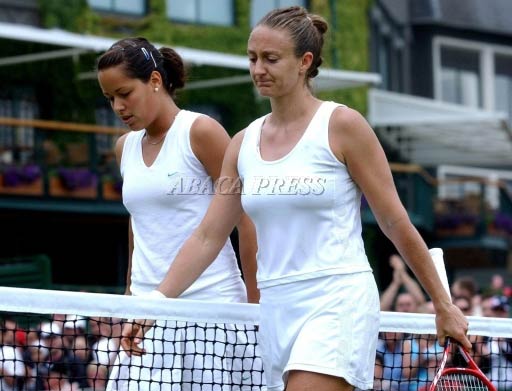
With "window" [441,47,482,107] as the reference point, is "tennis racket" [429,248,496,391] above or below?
below

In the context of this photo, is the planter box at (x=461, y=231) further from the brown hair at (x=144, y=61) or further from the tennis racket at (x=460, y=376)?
the tennis racket at (x=460, y=376)

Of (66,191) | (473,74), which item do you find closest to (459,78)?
(473,74)

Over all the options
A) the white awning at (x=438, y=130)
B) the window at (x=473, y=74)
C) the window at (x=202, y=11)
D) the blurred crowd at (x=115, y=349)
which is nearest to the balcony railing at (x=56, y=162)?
the window at (x=202, y=11)

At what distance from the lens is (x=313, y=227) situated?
15.8ft

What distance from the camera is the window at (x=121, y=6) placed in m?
25.4

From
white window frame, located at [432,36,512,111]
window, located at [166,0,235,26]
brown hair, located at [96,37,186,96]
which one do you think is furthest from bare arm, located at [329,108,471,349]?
white window frame, located at [432,36,512,111]

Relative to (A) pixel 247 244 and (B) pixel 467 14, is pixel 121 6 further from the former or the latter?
(A) pixel 247 244

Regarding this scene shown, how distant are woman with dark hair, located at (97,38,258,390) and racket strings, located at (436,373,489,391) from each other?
0.95m

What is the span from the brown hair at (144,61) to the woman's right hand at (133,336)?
97 cm

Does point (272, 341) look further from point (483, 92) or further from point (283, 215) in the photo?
point (483, 92)

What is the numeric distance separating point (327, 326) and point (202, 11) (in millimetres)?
23314

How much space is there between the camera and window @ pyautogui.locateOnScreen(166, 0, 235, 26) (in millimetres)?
27109

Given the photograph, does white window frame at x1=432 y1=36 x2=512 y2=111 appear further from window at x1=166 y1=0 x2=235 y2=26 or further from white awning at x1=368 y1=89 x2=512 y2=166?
window at x1=166 y1=0 x2=235 y2=26

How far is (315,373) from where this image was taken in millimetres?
4695
